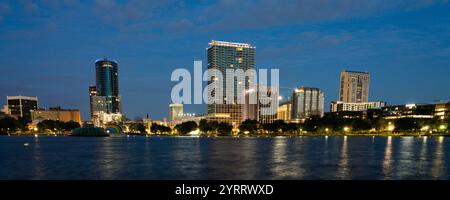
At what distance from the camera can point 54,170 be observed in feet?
109

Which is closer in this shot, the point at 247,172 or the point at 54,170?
the point at 247,172

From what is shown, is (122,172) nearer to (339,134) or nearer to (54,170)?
(54,170)
